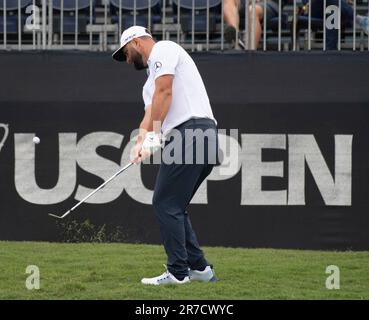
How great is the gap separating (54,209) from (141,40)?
11.9ft

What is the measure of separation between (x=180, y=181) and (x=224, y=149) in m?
3.33

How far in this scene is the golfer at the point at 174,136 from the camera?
7.94 meters

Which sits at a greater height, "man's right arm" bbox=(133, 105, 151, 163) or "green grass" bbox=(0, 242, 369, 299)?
"man's right arm" bbox=(133, 105, 151, 163)

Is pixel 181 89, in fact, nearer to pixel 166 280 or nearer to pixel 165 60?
pixel 165 60

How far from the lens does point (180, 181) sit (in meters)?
8.02

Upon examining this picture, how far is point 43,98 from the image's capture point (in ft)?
37.7

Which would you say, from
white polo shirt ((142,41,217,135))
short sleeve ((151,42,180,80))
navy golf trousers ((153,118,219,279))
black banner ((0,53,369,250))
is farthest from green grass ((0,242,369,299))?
short sleeve ((151,42,180,80))

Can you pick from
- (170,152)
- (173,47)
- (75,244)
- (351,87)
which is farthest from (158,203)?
(351,87)

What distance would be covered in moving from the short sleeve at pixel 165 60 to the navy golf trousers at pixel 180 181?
0.43 m

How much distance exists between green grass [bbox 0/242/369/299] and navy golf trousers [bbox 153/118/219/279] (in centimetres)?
31

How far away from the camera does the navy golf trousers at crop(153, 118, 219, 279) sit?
8008 millimetres

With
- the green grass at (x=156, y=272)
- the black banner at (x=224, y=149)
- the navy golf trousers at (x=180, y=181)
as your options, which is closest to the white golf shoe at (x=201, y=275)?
the green grass at (x=156, y=272)

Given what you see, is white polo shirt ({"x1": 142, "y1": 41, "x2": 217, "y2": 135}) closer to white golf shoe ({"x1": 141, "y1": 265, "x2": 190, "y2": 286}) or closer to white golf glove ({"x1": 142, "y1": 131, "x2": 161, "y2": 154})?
white golf glove ({"x1": 142, "y1": 131, "x2": 161, "y2": 154})

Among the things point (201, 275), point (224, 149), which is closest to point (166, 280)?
point (201, 275)
